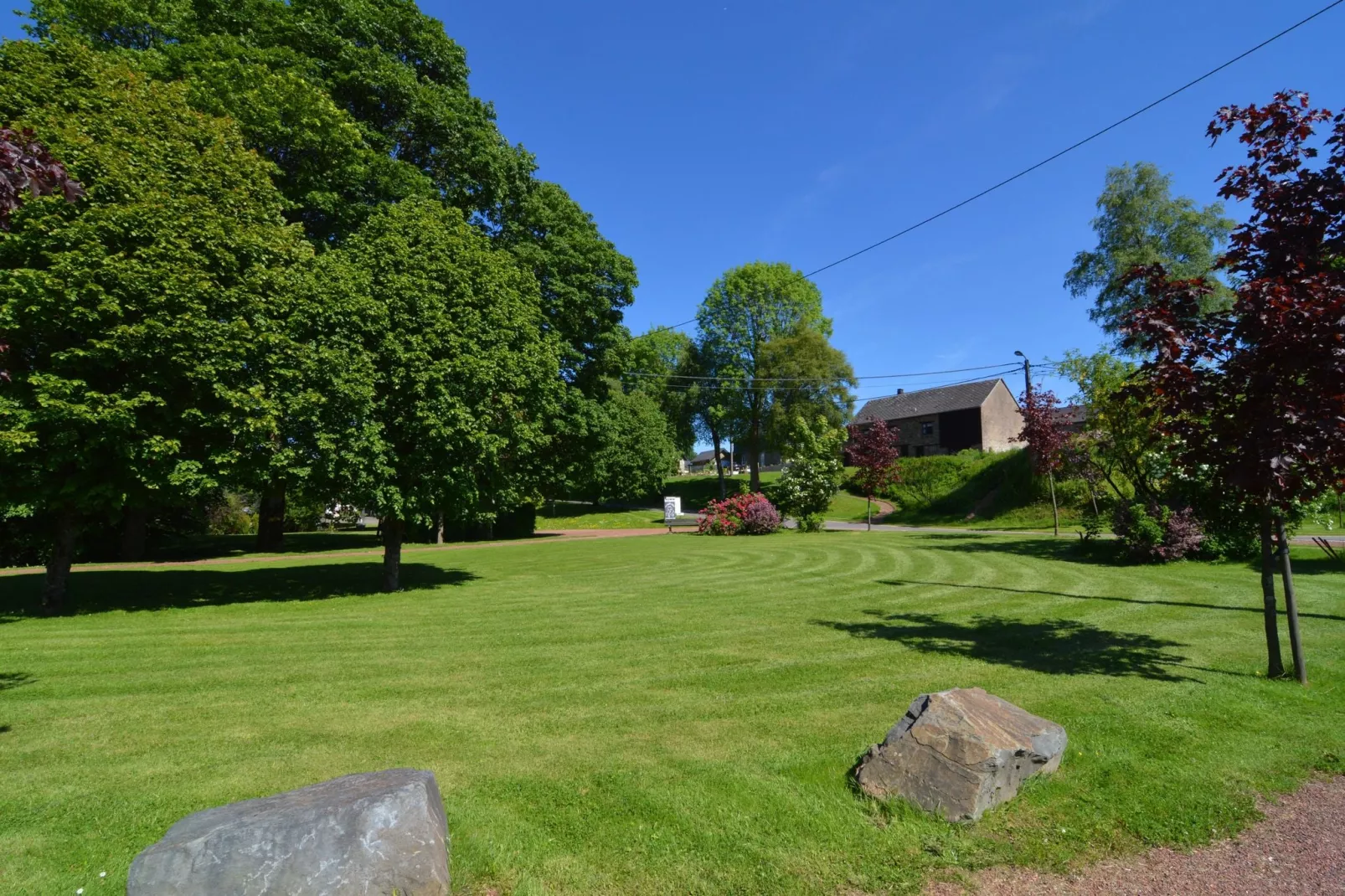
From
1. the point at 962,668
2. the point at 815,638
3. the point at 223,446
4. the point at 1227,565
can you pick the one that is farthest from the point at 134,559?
the point at 1227,565

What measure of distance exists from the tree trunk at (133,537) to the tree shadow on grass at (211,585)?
4735 mm

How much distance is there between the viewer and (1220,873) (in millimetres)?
3441

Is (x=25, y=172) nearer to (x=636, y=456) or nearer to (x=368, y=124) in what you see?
(x=368, y=124)

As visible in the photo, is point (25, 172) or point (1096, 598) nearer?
point (25, 172)

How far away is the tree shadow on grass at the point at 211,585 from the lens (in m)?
12.5

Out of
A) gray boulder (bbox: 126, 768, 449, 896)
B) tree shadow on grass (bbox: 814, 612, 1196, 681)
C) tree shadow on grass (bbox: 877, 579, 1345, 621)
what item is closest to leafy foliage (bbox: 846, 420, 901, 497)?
tree shadow on grass (bbox: 877, 579, 1345, 621)

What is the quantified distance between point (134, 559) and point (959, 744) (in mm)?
26373

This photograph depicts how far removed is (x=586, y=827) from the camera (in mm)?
3873

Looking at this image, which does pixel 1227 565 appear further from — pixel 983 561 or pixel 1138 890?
pixel 1138 890

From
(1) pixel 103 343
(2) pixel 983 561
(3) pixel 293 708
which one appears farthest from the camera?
(2) pixel 983 561

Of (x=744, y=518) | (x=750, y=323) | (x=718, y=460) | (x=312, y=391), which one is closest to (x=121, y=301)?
(x=312, y=391)

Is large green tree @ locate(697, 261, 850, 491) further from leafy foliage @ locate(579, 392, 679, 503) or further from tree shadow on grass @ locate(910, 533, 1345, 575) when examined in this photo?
tree shadow on grass @ locate(910, 533, 1345, 575)

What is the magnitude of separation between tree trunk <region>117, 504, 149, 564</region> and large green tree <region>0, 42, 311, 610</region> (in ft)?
39.2

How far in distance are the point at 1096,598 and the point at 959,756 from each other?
8.98 meters
